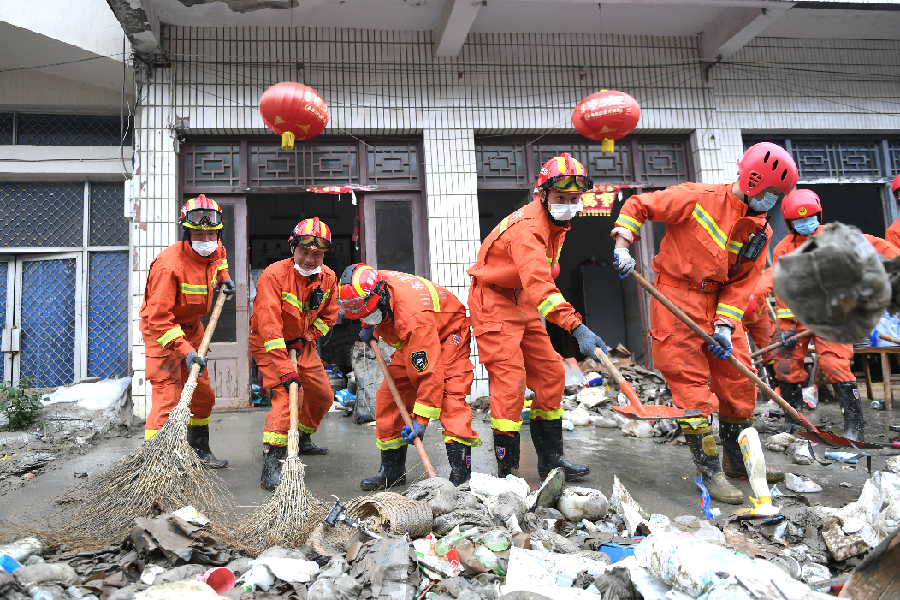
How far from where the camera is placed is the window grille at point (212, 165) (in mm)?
6191

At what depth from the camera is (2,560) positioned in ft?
6.46

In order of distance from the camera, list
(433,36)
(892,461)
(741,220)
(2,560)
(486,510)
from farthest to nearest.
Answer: (433,36), (741,220), (892,461), (486,510), (2,560)

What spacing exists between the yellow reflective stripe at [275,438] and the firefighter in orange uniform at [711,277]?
230cm

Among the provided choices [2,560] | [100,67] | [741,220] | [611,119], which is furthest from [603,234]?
[2,560]

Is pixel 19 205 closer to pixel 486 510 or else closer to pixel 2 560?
pixel 2 560

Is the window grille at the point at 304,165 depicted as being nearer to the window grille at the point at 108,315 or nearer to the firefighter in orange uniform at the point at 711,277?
the window grille at the point at 108,315

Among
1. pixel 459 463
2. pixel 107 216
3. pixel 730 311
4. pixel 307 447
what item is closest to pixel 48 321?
pixel 107 216

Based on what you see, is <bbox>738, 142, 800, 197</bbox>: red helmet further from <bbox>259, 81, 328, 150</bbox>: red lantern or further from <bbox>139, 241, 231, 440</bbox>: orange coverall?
<bbox>259, 81, 328, 150</bbox>: red lantern

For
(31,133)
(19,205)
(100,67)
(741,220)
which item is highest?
(100,67)

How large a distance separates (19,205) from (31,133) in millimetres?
882

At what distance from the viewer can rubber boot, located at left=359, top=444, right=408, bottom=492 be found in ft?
10.7

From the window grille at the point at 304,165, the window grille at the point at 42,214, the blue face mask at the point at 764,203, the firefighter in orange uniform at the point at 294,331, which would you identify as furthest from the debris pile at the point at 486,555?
the window grille at the point at 42,214

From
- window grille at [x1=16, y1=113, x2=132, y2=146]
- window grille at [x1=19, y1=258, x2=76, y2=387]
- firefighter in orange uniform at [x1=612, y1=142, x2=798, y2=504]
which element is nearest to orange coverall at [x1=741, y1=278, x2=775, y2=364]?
firefighter in orange uniform at [x1=612, y1=142, x2=798, y2=504]

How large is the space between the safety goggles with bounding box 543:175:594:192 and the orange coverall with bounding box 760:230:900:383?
2125 mm
